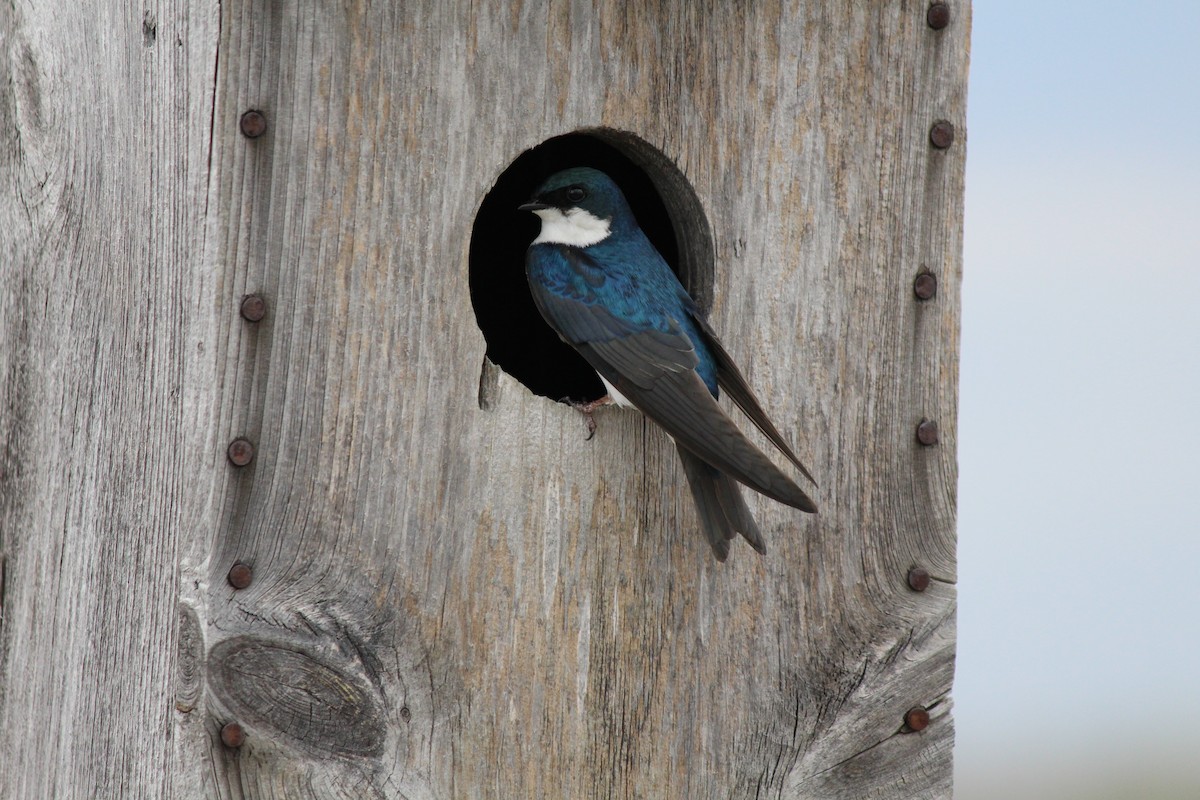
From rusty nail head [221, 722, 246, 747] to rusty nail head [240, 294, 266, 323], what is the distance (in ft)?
1.85

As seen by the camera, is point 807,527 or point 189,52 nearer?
point 189,52

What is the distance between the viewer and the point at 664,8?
2.28 meters

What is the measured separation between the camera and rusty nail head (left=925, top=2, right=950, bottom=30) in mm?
2436

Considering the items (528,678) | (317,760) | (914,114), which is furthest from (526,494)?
(914,114)

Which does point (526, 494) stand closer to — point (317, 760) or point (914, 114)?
point (317, 760)

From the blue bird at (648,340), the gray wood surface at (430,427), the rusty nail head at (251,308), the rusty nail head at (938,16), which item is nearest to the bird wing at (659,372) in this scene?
the blue bird at (648,340)

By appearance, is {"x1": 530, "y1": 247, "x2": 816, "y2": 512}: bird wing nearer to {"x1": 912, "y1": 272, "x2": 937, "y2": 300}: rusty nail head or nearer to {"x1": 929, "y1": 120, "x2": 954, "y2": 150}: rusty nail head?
{"x1": 912, "y1": 272, "x2": 937, "y2": 300}: rusty nail head

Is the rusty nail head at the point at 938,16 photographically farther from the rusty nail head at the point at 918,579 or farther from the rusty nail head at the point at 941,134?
the rusty nail head at the point at 918,579

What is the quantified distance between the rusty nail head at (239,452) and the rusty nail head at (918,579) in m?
1.16

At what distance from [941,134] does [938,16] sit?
20cm

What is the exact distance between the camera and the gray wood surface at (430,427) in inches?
78.5

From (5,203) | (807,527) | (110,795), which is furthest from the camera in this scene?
(5,203)

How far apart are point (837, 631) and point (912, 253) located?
665mm

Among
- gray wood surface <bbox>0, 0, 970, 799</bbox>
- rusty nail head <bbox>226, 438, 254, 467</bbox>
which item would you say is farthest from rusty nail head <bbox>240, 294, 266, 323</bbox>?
rusty nail head <bbox>226, 438, 254, 467</bbox>
